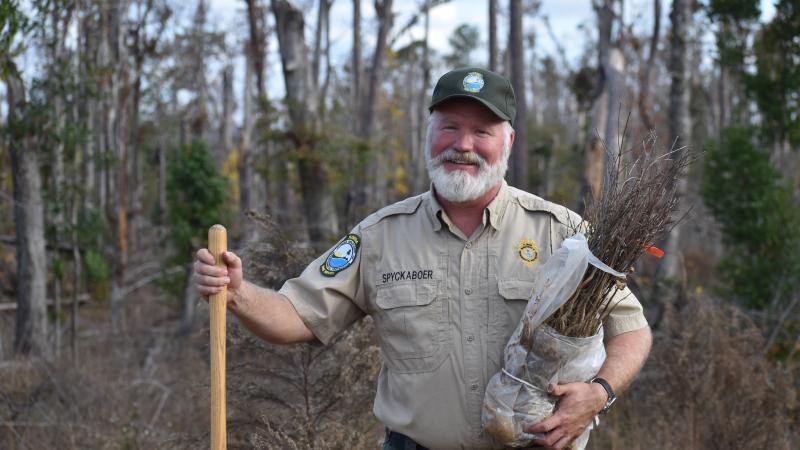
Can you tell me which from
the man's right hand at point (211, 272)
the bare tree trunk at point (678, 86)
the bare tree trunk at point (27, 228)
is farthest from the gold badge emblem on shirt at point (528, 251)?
the bare tree trunk at point (678, 86)

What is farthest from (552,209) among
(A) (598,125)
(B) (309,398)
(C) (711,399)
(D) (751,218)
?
(A) (598,125)

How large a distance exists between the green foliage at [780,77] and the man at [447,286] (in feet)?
31.1

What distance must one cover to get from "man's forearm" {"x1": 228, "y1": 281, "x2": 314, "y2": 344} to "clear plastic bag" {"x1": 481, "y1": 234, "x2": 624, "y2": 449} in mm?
787

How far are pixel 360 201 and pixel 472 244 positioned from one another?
12080 mm

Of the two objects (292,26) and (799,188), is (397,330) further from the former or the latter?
(799,188)

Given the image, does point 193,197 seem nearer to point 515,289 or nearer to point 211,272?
point 211,272

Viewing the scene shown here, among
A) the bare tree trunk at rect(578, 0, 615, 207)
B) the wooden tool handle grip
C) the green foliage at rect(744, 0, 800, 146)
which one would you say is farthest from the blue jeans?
the green foliage at rect(744, 0, 800, 146)

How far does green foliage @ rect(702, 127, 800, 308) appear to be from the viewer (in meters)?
10.2

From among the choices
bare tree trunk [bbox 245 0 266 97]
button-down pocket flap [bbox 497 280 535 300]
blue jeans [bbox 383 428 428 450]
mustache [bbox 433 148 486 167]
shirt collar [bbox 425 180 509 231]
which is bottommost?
blue jeans [bbox 383 428 428 450]

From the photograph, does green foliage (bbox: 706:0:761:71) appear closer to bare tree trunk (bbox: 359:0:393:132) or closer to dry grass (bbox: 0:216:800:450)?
dry grass (bbox: 0:216:800:450)

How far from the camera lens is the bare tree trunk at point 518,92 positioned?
48.8ft

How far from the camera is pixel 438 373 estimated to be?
2879 mm

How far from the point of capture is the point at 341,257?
3170 mm

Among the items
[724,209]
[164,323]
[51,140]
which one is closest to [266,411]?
[51,140]
